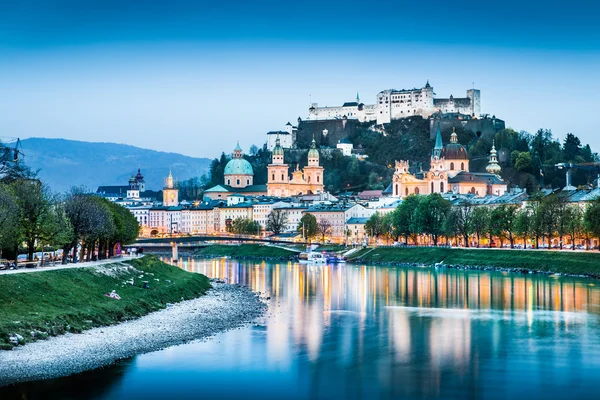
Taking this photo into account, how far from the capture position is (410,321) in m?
46.7

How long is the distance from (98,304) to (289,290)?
2445cm

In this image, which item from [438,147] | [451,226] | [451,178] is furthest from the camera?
[438,147]

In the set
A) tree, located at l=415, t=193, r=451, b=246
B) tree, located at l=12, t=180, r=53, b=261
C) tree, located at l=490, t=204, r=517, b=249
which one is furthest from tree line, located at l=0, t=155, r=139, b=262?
tree, located at l=415, t=193, r=451, b=246

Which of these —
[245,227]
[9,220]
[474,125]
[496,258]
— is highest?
[474,125]

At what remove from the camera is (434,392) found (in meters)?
30.3

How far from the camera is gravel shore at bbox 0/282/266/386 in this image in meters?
31.0

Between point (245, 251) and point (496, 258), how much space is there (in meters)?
46.9

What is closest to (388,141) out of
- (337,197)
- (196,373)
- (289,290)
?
(337,197)

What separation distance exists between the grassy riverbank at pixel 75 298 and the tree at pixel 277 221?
9962 cm

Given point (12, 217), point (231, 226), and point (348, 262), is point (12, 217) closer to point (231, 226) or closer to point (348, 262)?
point (348, 262)

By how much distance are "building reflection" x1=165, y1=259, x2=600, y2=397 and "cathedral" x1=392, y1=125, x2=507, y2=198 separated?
77.9 meters

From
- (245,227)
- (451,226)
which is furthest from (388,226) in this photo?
(245,227)

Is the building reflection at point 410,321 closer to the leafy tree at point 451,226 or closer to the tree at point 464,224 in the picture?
the tree at point 464,224

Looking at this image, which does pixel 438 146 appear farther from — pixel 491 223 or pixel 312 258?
pixel 491 223
